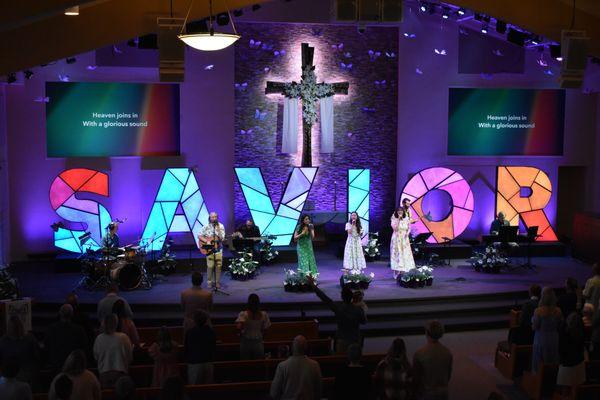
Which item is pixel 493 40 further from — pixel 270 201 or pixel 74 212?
pixel 74 212

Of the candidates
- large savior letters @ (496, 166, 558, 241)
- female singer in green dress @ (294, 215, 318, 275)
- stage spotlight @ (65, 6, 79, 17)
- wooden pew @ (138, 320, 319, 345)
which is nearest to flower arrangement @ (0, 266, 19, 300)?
wooden pew @ (138, 320, 319, 345)

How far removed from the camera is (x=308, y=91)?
57.9 feet

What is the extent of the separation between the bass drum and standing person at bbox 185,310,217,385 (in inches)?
238

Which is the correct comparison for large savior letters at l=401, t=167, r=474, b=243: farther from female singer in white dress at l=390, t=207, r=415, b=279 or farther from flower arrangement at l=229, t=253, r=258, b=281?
flower arrangement at l=229, t=253, r=258, b=281

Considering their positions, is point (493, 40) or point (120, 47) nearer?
point (120, 47)

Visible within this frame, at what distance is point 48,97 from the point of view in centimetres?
1648

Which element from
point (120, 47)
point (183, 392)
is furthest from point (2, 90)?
point (183, 392)

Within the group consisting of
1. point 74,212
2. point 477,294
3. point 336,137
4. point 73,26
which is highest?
point 73,26

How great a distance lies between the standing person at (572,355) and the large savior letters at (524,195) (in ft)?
32.7

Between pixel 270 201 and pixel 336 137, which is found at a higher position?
pixel 336 137

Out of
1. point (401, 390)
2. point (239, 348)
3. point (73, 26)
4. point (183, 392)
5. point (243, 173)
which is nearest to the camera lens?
point (183, 392)

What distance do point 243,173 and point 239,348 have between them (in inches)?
323

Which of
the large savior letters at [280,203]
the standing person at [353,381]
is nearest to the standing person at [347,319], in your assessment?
the standing person at [353,381]

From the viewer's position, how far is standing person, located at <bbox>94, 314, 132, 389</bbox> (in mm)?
7781
